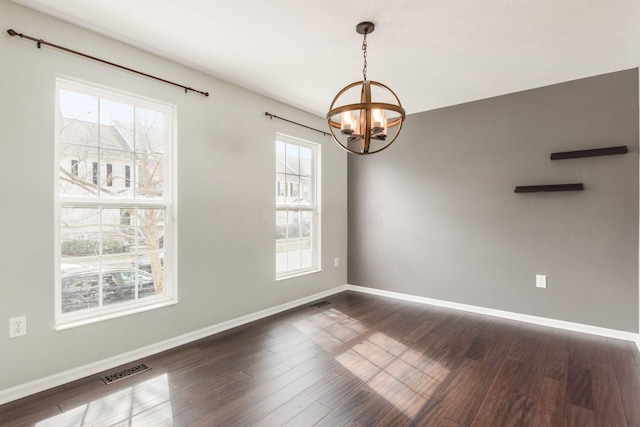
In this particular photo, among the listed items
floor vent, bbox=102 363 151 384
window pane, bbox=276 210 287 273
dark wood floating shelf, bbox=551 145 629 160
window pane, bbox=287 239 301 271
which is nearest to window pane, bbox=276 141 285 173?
window pane, bbox=276 210 287 273

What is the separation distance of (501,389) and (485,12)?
2.56m

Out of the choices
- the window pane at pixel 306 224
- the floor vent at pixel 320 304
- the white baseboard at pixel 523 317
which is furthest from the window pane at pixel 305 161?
the white baseboard at pixel 523 317

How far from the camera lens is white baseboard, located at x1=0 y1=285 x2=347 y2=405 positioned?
6.90 ft

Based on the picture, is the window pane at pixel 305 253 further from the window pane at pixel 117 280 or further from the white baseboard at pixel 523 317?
the window pane at pixel 117 280

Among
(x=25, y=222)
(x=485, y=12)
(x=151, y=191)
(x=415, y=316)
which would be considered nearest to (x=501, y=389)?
(x=415, y=316)

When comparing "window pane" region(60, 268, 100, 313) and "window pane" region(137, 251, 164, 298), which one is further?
"window pane" region(137, 251, 164, 298)

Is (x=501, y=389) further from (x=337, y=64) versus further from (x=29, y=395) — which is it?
(x=29, y=395)

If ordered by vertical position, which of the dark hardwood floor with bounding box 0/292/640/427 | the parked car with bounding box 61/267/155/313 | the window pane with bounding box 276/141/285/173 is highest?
the window pane with bounding box 276/141/285/173

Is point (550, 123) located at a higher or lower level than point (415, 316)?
higher

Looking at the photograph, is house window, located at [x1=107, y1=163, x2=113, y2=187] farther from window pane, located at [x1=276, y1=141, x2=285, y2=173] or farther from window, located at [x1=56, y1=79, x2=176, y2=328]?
window pane, located at [x1=276, y1=141, x2=285, y2=173]

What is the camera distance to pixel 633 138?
9.95 feet

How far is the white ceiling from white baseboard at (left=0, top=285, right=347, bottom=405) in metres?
2.33

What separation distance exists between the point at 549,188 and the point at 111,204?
161 inches

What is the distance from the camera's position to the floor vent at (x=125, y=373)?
7.63 feet
